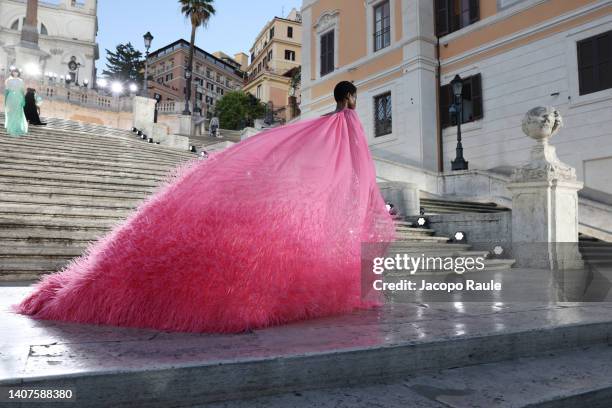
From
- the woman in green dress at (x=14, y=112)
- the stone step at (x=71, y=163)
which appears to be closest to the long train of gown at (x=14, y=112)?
the woman in green dress at (x=14, y=112)

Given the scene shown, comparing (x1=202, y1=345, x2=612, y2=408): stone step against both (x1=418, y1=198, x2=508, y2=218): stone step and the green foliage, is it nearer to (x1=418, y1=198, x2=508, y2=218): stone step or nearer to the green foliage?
(x1=418, y1=198, x2=508, y2=218): stone step

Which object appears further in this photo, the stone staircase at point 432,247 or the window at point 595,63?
the window at point 595,63

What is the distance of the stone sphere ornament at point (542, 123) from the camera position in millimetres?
7027

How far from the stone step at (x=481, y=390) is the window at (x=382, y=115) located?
16097 millimetres

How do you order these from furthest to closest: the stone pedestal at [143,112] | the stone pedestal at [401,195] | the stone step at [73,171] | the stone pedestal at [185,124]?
the stone pedestal at [185,124] < the stone pedestal at [143,112] < the stone pedestal at [401,195] < the stone step at [73,171]

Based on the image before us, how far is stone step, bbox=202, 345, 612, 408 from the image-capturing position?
5.66ft

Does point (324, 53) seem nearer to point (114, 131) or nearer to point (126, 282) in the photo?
point (114, 131)

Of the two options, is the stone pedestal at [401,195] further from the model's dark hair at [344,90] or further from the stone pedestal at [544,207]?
the model's dark hair at [344,90]

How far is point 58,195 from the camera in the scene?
6512 mm

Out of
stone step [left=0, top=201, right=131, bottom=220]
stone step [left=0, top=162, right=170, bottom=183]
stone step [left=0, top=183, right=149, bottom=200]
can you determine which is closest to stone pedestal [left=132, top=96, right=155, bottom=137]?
stone step [left=0, top=162, right=170, bottom=183]

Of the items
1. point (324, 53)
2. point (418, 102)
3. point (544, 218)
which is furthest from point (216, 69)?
point (544, 218)

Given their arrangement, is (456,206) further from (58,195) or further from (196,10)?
(196,10)

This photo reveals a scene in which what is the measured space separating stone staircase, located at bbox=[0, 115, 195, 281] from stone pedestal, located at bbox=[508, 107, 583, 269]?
18.1ft

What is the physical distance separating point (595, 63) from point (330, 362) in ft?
45.5
